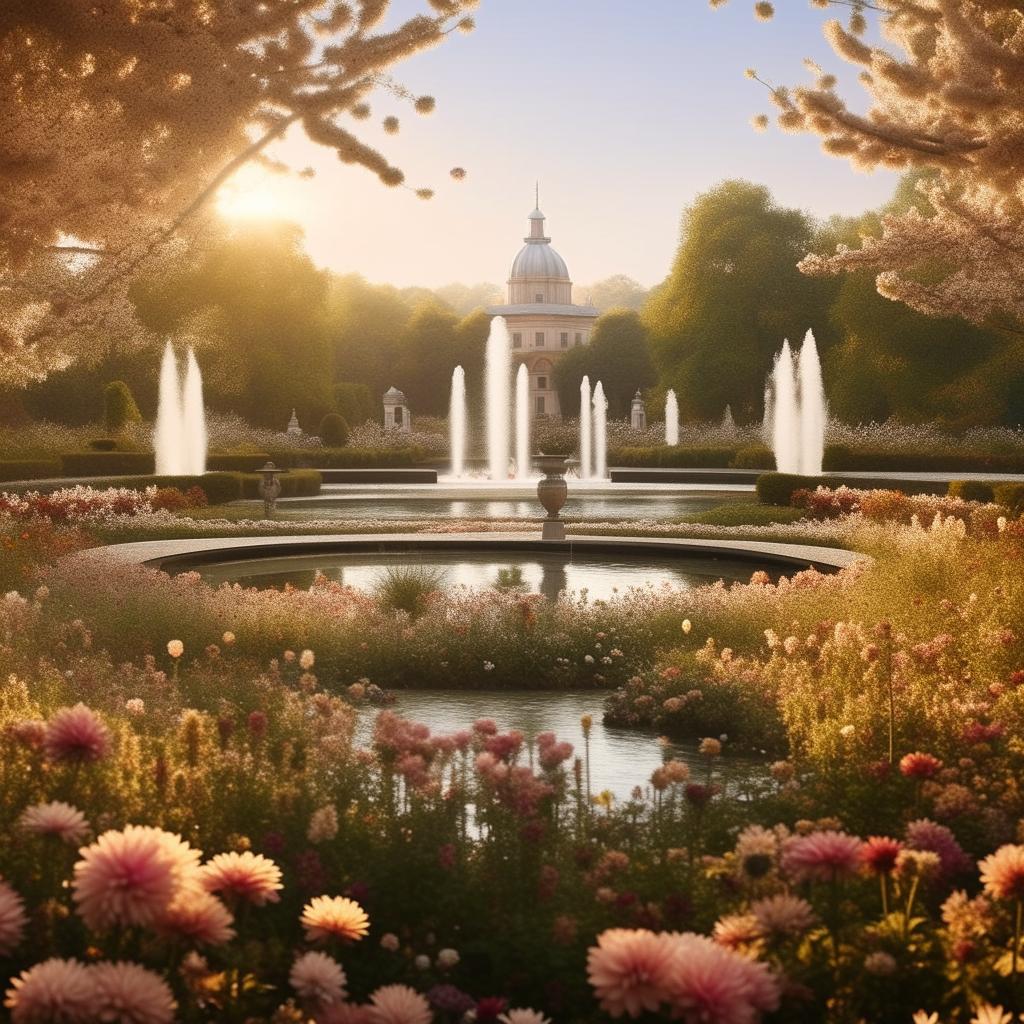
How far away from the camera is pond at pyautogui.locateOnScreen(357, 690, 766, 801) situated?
21.6ft

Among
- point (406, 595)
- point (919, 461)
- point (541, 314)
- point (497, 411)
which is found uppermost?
point (541, 314)

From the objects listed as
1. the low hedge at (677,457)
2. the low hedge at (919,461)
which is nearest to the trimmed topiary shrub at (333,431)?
the low hedge at (677,457)

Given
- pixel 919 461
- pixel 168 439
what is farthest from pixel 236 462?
pixel 919 461

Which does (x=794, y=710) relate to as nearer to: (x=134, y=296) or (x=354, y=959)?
(x=354, y=959)

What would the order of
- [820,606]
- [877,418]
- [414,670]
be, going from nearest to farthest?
[414,670], [820,606], [877,418]

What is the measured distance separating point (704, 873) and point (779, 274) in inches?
1830

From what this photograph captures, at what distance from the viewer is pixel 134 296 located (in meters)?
47.5

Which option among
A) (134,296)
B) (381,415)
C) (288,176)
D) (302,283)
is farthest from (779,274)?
(288,176)

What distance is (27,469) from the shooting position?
29188mm

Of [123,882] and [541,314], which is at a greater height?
[541,314]

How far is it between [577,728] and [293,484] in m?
21.7

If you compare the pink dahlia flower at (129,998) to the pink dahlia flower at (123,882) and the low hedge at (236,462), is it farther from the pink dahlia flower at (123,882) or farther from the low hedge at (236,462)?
the low hedge at (236,462)

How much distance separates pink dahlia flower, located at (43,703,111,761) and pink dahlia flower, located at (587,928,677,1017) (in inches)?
57.4

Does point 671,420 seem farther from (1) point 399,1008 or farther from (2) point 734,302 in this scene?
(1) point 399,1008
